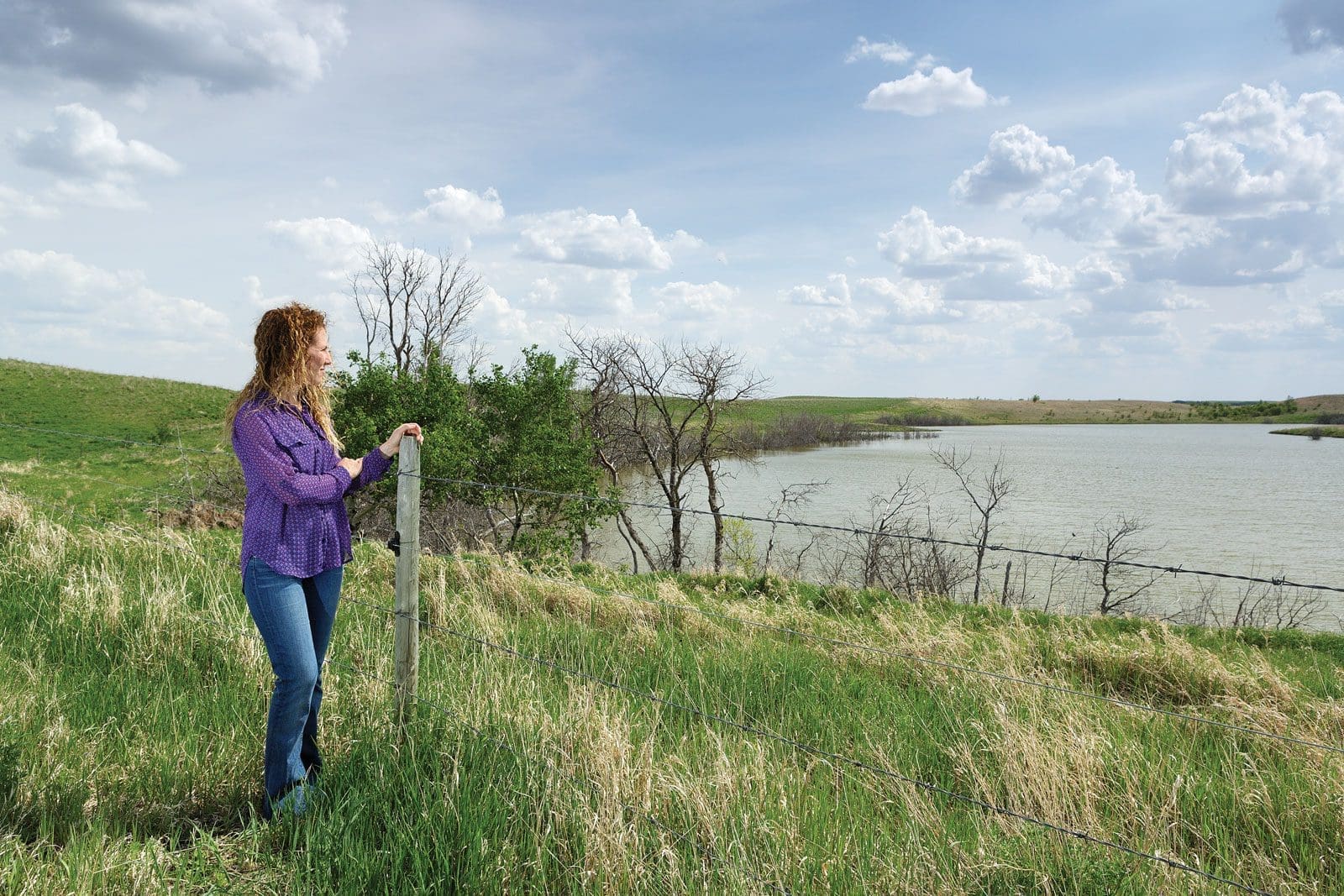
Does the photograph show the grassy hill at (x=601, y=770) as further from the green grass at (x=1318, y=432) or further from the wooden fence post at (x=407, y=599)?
the green grass at (x=1318, y=432)

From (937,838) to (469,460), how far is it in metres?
18.7

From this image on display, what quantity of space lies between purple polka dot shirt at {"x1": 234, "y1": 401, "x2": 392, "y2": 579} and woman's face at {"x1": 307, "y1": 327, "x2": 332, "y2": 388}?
0.15 meters

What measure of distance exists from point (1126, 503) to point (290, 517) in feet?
123

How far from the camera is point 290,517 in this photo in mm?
2785

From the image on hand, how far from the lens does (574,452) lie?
21.6m

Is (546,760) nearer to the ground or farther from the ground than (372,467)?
nearer to the ground

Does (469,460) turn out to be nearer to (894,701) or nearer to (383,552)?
(383,552)

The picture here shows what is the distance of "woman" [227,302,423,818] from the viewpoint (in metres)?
2.74

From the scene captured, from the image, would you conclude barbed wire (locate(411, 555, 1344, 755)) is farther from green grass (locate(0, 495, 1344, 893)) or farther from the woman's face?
the woman's face

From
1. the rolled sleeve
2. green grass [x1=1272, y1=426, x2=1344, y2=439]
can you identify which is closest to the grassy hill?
the rolled sleeve

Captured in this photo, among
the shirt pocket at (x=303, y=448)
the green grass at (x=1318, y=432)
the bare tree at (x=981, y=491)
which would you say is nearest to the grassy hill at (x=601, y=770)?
the shirt pocket at (x=303, y=448)

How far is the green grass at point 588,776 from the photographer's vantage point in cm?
246

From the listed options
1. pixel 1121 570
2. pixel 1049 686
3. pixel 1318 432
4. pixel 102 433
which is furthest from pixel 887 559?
pixel 1318 432

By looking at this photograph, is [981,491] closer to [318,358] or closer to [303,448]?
[318,358]
